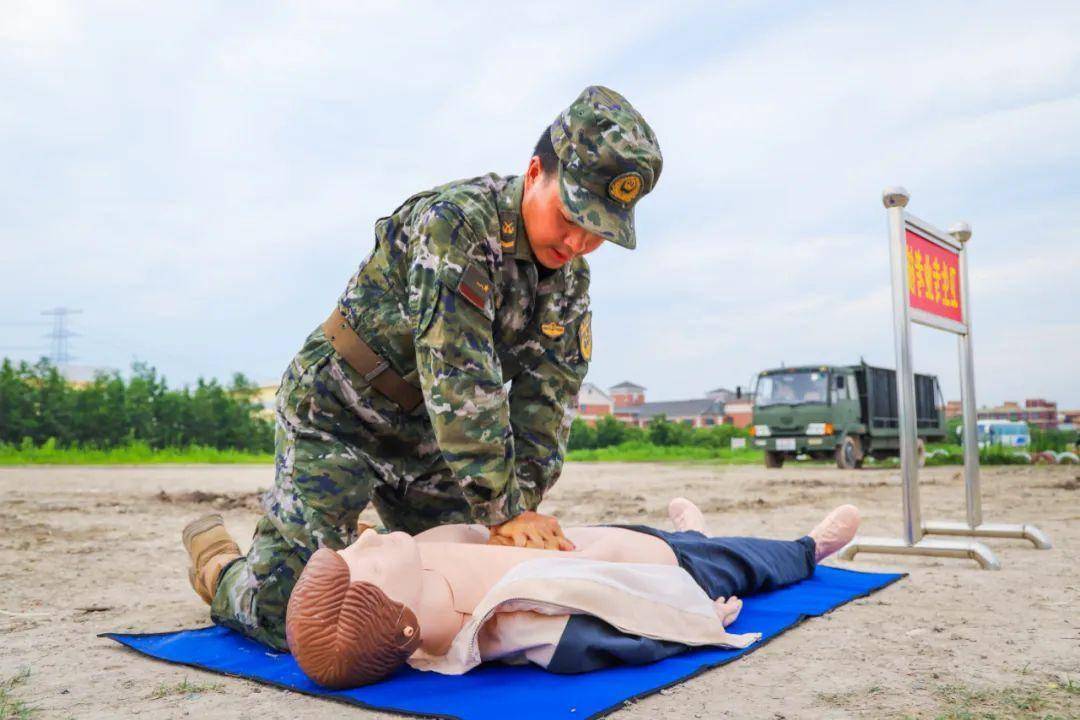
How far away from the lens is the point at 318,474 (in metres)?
2.73

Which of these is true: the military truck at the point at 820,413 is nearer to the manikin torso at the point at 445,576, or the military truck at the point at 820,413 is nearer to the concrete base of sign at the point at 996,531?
the concrete base of sign at the point at 996,531

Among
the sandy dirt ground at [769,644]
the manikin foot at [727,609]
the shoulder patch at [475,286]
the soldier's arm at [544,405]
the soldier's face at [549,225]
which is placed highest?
the soldier's face at [549,225]

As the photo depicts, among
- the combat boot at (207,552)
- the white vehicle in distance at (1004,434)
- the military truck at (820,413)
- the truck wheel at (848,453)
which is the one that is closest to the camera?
the combat boot at (207,552)

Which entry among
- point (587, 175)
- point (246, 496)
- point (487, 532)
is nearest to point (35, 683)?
point (487, 532)

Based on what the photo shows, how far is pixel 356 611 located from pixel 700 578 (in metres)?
1.28

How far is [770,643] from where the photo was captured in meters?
2.62

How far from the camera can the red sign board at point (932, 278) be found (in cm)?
452

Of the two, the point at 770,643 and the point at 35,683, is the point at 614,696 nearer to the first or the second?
the point at 770,643

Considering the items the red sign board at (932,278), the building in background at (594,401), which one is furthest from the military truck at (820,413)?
the building in background at (594,401)

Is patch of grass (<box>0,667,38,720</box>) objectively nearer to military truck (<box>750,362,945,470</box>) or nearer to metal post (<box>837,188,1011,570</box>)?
metal post (<box>837,188,1011,570</box>)

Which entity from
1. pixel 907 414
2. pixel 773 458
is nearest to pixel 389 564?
pixel 907 414

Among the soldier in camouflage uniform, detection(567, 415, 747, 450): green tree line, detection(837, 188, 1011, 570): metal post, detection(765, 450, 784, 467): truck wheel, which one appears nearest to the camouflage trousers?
the soldier in camouflage uniform

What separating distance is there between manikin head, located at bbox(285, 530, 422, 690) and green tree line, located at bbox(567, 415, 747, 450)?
2006cm

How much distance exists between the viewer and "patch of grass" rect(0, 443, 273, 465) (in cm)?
1509
